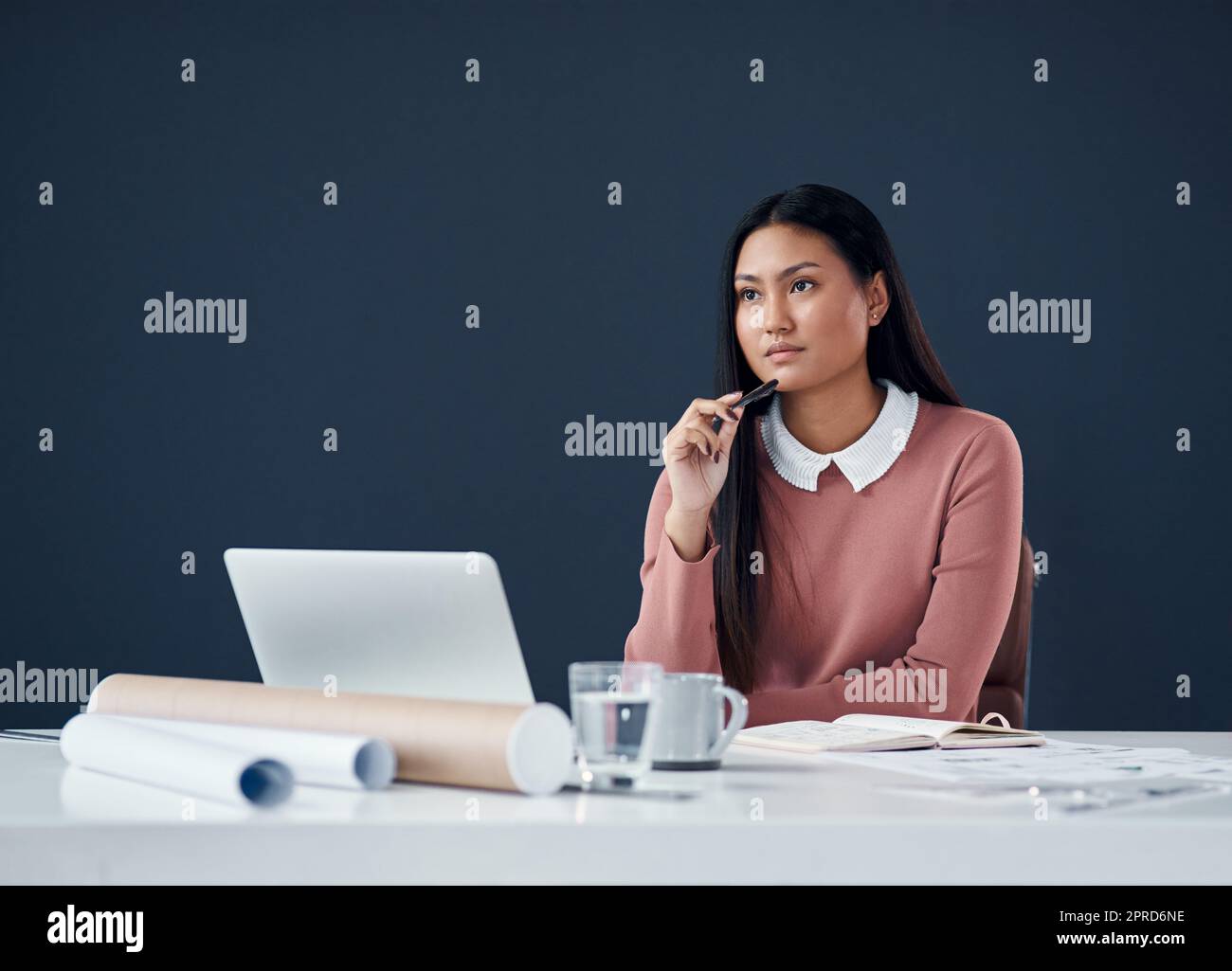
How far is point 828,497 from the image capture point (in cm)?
200

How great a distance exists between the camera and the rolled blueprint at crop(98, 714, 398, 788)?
33.8 inches

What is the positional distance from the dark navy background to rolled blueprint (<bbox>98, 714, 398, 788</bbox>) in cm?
232

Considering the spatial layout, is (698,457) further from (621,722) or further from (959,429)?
(621,722)

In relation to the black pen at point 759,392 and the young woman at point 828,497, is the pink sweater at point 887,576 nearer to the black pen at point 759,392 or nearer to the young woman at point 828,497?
the young woman at point 828,497

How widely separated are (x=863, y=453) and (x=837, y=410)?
0.32ft

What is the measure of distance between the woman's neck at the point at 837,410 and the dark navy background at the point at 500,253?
3.87ft

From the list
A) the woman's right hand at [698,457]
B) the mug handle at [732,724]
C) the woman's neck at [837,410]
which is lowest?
the mug handle at [732,724]

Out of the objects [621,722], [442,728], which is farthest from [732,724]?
[442,728]

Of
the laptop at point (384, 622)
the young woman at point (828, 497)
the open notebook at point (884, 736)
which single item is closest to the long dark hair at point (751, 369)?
the young woman at point (828, 497)

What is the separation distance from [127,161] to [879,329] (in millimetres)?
2155

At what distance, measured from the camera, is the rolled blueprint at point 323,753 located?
2.82 feet

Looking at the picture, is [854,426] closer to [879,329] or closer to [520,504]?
[879,329]

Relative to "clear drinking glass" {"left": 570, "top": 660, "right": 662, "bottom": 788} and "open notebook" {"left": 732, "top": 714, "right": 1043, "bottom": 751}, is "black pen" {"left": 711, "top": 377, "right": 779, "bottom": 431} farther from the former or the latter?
"clear drinking glass" {"left": 570, "top": 660, "right": 662, "bottom": 788}

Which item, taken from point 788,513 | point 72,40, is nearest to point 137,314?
point 72,40
